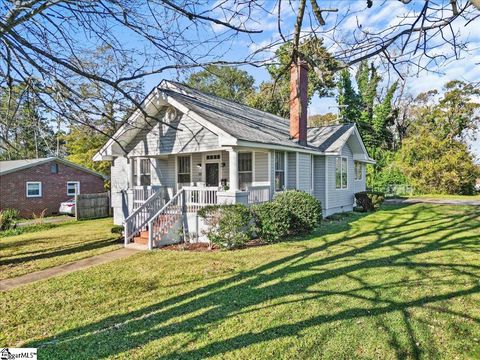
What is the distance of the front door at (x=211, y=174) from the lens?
14.3 meters

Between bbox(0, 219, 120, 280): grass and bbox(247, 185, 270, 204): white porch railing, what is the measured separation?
4.91 m

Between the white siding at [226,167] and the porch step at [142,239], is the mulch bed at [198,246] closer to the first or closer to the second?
the porch step at [142,239]

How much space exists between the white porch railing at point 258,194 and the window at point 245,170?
1.03m

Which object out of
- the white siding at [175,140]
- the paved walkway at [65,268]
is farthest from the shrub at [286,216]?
the paved walkway at [65,268]

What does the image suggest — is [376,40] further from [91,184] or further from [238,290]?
[91,184]

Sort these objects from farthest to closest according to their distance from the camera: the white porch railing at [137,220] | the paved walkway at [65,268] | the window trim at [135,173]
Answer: the window trim at [135,173]
the white porch railing at [137,220]
the paved walkway at [65,268]

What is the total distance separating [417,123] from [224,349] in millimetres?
40167

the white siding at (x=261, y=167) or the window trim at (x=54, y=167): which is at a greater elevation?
the window trim at (x=54, y=167)

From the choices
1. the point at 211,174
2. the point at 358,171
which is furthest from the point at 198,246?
the point at 358,171

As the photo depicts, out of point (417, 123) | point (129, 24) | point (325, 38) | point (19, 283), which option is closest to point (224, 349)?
point (325, 38)

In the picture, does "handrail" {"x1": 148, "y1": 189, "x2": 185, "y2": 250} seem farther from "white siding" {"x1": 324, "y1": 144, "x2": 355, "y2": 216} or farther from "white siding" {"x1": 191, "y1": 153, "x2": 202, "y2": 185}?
"white siding" {"x1": 324, "y1": 144, "x2": 355, "y2": 216}

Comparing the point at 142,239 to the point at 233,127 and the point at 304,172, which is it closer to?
the point at 233,127

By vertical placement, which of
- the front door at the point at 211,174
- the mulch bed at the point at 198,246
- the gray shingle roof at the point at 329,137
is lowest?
the mulch bed at the point at 198,246

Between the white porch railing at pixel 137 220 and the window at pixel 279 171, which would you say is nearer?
the white porch railing at pixel 137 220
